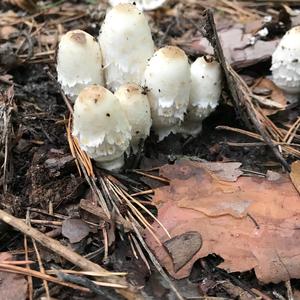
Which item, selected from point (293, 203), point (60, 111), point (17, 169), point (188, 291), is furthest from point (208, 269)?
point (60, 111)

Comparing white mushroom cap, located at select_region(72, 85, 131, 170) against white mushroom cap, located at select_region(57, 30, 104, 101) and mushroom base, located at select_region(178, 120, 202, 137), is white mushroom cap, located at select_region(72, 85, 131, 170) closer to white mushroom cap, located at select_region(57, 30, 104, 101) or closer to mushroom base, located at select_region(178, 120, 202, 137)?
white mushroom cap, located at select_region(57, 30, 104, 101)

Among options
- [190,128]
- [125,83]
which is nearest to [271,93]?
[190,128]

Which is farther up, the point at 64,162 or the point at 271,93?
the point at 64,162

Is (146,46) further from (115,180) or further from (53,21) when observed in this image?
(53,21)

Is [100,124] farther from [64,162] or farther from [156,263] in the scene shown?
[156,263]

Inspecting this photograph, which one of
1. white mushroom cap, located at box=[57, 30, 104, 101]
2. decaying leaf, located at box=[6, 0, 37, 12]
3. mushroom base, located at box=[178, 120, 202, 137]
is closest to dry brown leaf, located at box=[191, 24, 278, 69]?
mushroom base, located at box=[178, 120, 202, 137]

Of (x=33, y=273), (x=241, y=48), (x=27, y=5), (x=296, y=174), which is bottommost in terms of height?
(x=296, y=174)

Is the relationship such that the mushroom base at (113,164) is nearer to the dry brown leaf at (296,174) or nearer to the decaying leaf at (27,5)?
the dry brown leaf at (296,174)

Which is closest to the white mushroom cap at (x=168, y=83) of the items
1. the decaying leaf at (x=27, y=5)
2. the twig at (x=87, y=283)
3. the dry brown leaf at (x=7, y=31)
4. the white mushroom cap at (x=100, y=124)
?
the white mushroom cap at (x=100, y=124)
